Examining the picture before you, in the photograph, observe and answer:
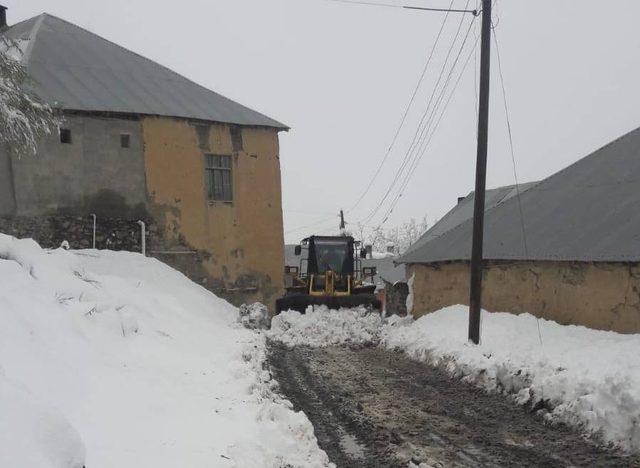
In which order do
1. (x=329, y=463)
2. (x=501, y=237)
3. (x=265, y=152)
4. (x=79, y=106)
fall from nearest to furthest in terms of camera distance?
(x=329, y=463)
(x=501, y=237)
(x=79, y=106)
(x=265, y=152)

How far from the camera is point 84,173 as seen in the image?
65.2 feet

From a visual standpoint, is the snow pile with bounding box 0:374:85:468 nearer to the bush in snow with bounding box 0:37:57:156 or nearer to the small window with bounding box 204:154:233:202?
the bush in snow with bounding box 0:37:57:156

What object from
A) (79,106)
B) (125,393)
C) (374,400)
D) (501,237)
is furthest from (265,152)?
(125,393)

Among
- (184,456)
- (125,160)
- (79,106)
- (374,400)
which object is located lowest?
(374,400)

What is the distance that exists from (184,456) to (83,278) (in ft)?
26.9

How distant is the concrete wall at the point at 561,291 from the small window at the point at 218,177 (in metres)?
Result: 9.98

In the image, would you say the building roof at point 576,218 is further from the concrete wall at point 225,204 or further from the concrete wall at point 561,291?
the concrete wall at point 225,204

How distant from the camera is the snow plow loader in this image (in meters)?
18.4

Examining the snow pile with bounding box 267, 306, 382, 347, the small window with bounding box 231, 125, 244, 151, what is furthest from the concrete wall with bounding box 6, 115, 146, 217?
the snow pile with bounding box 267, 306, 382, 347

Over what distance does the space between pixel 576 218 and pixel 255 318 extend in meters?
10.7

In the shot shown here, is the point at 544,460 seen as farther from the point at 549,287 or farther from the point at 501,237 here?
the point at 501,237

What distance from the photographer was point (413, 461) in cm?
603

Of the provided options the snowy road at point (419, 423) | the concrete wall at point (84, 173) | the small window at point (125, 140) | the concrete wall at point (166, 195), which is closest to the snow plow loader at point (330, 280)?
the concrete wall at point (166, 195)

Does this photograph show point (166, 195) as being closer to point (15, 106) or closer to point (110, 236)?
point (110, 236)
